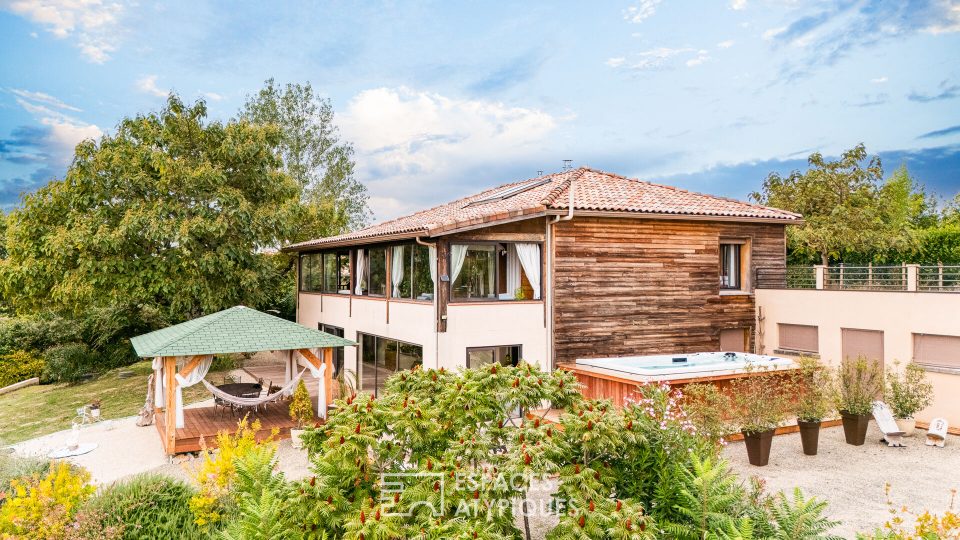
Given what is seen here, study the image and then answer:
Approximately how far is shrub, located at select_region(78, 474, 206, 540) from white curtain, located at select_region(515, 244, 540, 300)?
795 cm

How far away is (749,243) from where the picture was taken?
15789mm

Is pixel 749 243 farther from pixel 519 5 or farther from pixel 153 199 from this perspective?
pixel 153 199

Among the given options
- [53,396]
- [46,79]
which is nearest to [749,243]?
[53,396]

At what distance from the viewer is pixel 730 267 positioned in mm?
16016

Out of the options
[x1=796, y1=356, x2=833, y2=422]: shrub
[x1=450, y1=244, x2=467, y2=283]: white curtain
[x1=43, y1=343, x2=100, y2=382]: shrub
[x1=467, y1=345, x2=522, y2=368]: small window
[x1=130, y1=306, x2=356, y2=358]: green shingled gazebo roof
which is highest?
[x1=450, y1=244, x2=467, y2=283]: white curtain

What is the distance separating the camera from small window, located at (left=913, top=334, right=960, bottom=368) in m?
11.8

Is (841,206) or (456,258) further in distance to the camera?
(841,206)

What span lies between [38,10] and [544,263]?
28.8m

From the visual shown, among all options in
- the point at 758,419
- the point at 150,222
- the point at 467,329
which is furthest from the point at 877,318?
the point at 150,222

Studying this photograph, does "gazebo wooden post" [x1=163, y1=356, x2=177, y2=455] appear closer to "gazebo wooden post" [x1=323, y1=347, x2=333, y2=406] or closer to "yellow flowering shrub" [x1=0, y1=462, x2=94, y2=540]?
"gazebo wooden post" [x1=323, y1=347, x2=333, y2=406]

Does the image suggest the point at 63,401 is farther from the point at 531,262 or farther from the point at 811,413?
the point at 811,413

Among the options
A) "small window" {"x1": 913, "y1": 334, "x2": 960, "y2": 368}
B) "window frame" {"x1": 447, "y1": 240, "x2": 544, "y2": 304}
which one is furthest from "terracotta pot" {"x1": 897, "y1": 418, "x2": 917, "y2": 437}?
"window frame" {"x1": 447, "y1": 240, "x2": 544, "y2": 304}

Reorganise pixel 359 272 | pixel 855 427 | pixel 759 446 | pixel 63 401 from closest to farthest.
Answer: pixel 759 446 → pixel 855 427 → pixel 359 272 → pixel 63 401

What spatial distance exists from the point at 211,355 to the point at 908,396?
13170 millimetres
